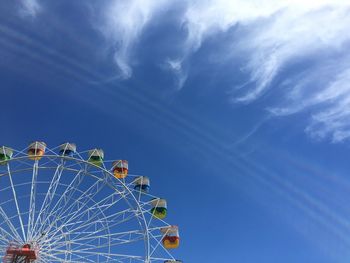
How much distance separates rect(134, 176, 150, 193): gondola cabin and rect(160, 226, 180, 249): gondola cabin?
3894 millimetres

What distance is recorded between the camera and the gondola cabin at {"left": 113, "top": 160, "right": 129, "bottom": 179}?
3694cm

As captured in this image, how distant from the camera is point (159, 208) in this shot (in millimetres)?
35969

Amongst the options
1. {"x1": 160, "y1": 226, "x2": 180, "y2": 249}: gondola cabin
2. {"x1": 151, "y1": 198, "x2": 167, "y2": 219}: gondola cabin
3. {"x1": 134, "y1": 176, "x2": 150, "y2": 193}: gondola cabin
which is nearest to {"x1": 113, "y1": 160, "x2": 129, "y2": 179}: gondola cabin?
{"x1": 134, "y1": 176, "x2": 150, "y2": 193}: gondola cabin

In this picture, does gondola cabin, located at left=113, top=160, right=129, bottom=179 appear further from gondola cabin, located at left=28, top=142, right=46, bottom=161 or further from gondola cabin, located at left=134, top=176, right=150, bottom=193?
gondola cabin, located at left=28, top=142, right=46, bottom=161

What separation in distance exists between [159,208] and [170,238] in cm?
268

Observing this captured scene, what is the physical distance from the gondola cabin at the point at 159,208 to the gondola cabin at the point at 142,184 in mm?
1257

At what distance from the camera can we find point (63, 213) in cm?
3161

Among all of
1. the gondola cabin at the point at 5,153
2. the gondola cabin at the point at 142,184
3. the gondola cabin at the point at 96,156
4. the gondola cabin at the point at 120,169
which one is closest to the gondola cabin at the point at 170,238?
the gondola cabin at the point at 142,184

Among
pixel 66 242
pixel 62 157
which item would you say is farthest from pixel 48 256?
pixel 62 157

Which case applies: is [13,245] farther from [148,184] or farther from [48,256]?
[148,184]

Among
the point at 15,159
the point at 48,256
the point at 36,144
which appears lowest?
the point at 48,256

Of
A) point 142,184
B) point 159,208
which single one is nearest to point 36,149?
point 142,184

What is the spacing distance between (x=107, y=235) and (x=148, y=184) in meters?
6.93

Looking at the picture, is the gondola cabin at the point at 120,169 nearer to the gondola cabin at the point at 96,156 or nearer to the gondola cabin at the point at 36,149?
the gondola cabin at the point at 96,156
